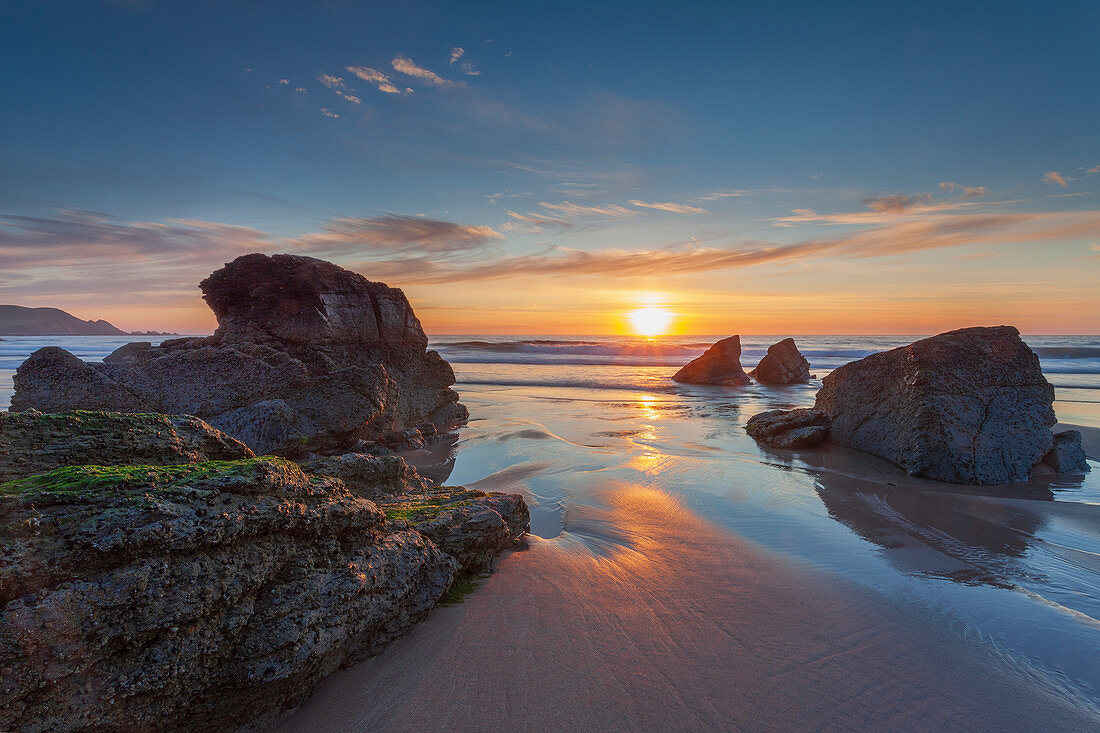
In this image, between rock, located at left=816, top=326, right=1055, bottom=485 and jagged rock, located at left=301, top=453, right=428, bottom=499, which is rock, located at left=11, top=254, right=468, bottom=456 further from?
rock, located at left=816, top=326, right=1055, bottom=485

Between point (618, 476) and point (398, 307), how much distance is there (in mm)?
7057

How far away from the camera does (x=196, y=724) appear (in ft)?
7.43

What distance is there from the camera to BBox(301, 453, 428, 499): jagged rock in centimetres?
505

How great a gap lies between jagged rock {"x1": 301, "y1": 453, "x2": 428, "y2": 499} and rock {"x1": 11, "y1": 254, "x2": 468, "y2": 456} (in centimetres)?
279

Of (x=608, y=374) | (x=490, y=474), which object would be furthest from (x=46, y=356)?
(x=608, y=374)

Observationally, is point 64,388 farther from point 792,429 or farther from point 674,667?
point 792,429

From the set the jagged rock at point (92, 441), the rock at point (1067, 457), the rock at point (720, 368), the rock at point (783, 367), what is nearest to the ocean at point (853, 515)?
the rock at point (1067, 457)

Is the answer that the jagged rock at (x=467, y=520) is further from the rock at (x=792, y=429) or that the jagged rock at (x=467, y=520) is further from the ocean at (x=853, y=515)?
the rock at (x=792, y=429)

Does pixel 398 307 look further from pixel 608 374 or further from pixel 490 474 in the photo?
pixel 608 374

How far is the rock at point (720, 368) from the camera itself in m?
23.1

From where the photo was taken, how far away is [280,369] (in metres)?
8.51

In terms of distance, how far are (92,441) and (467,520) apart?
2.63 m

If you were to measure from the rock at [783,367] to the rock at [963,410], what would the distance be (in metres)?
14.8

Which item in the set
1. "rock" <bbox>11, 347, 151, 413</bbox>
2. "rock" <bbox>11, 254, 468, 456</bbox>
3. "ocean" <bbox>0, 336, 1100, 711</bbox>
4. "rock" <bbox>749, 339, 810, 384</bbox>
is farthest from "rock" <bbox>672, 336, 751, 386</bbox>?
"rock" <bbox>11, 347, 151, 413</bbox>
